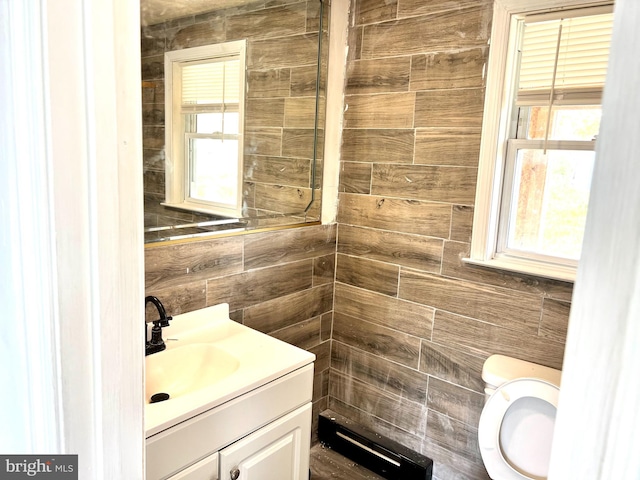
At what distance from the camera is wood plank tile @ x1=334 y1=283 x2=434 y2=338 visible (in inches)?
85.2

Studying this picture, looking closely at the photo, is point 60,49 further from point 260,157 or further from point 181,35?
point 260,157

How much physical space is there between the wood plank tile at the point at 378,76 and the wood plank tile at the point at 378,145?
0.19 metres

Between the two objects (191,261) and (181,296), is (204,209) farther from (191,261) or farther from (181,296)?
(181,296)

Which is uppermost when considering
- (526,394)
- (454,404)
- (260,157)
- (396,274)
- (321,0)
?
(321,0)

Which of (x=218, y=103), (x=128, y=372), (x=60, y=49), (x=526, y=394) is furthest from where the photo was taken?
(x=218, y=103)

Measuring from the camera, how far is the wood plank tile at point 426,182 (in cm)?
196

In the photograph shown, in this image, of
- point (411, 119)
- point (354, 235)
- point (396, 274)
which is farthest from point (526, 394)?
point (411, 119)

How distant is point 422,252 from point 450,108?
A: 25.1 inches

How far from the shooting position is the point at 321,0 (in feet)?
7.07

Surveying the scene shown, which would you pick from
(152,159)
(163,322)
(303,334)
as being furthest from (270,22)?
(303,334)

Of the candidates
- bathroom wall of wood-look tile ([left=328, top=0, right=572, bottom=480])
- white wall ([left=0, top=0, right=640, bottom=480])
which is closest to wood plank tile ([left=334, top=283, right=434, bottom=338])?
bathroom wall of wood-look tile ([left=328, top=0, right=572, bottom=480])

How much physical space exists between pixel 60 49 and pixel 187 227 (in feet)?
4.17

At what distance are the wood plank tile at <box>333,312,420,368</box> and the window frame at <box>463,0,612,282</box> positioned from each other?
20.4 inches

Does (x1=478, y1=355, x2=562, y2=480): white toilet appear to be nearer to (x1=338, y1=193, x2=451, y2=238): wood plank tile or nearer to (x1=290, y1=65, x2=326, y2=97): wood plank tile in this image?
(x1=338, y1=193, x2=451, y2=238): wood plank tile
